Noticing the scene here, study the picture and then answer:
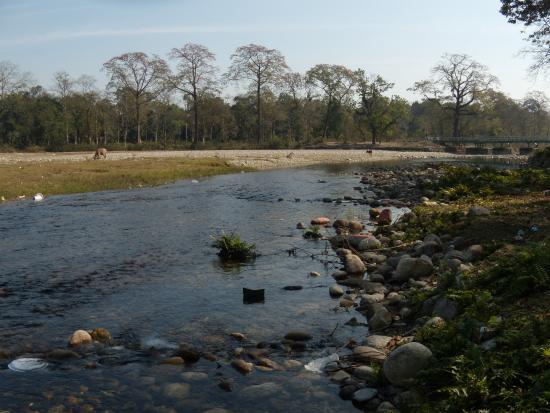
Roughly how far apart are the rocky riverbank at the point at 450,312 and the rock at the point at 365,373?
0.01m

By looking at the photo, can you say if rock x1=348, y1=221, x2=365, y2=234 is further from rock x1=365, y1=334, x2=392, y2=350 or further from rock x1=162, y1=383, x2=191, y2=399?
rock x1=162, y1=383, x2=191, y2=399

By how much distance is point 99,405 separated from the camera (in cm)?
610

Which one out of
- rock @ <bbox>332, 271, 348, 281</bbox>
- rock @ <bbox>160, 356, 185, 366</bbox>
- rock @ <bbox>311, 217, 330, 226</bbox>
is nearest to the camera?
rock @ <bbox>160, 356, 185, 366</bbox>

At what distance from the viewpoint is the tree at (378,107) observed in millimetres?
93188

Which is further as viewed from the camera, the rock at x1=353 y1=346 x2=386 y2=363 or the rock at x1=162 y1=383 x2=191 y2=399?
the rock at x1=353 y1=346 x2=386 y2=363

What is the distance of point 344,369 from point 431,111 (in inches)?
4349

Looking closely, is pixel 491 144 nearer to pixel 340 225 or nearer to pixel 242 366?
pixel 340 225

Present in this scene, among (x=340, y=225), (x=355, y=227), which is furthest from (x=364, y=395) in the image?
(x=340, y=225)

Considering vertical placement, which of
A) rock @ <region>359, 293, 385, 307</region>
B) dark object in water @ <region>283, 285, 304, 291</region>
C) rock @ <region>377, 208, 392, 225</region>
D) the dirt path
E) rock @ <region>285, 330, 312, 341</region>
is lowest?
rock @ <region>285, 330, 312, 341</region>

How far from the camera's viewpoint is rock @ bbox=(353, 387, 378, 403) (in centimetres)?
608

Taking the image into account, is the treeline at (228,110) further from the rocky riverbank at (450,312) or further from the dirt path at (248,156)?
the rocky riverbank at (450,312)

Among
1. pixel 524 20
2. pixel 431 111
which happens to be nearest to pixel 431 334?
pixel 524 20

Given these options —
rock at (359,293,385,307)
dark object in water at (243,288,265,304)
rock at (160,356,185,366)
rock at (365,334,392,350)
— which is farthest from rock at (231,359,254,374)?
rock at (359,293,385,307)

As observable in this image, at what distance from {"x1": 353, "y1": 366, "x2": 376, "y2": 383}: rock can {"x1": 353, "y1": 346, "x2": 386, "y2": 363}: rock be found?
0.88ft
